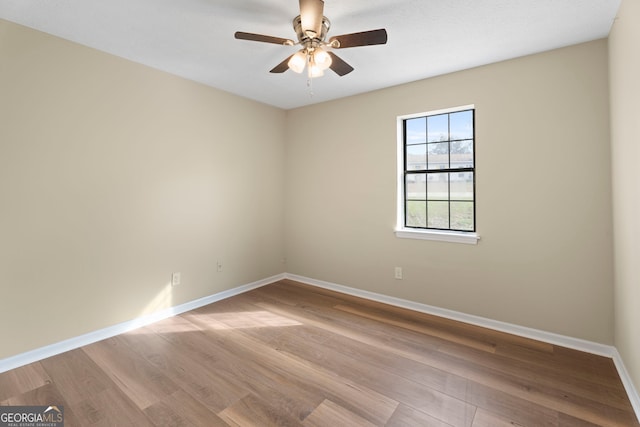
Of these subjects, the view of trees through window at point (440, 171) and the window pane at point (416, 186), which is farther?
the window pane at point (416, 186)

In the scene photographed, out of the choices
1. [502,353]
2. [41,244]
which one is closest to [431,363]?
[502,353]

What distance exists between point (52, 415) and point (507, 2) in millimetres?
3768

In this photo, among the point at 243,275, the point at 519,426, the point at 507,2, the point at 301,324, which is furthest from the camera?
the point at 243,275

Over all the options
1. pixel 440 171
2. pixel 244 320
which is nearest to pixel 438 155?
pixel 440 171

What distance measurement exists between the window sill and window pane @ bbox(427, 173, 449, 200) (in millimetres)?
389

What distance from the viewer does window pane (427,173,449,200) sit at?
317 cm

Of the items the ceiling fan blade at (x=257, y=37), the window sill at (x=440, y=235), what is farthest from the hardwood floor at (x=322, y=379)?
the ceiling fan blade at (x=257, y=37)

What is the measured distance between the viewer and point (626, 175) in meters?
1.91

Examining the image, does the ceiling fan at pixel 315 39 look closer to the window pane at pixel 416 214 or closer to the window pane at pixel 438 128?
the window pane at pixel 438 128

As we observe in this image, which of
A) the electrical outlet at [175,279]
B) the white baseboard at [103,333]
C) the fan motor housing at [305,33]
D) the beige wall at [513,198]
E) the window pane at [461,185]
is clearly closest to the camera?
the fan motor housing at [305,33]

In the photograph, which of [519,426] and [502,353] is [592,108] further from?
[519,426]

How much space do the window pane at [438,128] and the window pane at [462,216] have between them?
0.74 metres

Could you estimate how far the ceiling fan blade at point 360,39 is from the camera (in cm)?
171

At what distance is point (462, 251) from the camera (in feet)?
9.74
